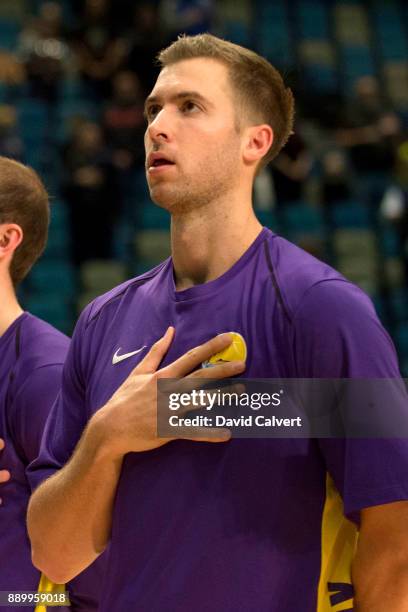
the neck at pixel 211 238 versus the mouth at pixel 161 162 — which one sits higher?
the mouth at pixel 161 162

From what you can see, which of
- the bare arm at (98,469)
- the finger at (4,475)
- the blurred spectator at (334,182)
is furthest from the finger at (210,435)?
the blurred spectator at (334,182)

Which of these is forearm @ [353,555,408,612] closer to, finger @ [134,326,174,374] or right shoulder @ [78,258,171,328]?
finger @ [134,326,174,374]

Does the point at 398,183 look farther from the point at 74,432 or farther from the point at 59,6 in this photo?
the point at 74,432

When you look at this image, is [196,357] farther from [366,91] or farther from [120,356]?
[366,91]

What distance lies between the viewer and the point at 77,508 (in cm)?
250

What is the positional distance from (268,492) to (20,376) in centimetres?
130

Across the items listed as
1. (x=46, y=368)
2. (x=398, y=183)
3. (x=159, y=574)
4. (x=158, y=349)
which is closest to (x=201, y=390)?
(x=158, y=349)

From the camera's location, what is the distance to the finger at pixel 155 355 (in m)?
2.46

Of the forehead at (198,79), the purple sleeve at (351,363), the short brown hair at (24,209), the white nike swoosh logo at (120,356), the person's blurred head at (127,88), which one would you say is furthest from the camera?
the person's blurred head at (127,88)

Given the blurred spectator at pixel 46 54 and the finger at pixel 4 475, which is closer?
the finger at pixel 4 475

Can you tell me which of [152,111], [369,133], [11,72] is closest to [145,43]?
[11,72]

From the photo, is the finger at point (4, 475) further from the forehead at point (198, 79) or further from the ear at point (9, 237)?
the forehead at point (198, 79)

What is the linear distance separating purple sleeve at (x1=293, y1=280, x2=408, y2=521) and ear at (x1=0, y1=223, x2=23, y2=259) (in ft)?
5.02

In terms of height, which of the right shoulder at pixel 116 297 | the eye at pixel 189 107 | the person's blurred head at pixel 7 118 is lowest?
the right shoulder at pixel 116 297
